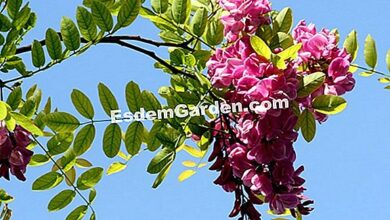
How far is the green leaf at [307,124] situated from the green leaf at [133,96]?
255 millimetres

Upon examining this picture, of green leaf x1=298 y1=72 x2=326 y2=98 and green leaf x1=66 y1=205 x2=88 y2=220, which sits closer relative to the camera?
green leaf x1=298 y1=72 x2=326 y2=98

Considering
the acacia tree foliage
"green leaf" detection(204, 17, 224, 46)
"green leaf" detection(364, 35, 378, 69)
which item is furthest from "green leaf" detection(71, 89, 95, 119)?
"green leaf" detection(364, 35, 378, 69)

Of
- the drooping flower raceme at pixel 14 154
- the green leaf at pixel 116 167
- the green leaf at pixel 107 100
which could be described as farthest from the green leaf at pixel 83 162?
the green leaf at pixel 107 100

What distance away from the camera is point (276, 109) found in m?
1.06

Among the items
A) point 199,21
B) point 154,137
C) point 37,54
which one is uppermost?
point 199,21

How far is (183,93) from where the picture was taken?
1.14m

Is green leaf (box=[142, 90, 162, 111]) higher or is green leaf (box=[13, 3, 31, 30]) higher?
green leaf (box=[13, 3, 31, 30])

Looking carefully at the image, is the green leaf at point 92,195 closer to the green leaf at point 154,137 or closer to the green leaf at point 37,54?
the green leaf at point 154,137

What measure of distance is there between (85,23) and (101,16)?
26mm

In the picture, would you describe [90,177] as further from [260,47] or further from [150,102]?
[260,47]

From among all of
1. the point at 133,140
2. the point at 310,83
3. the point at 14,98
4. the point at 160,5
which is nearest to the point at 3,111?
the point at 14,98

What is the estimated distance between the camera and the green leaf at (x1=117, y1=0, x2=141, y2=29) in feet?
3.51

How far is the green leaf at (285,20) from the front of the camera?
3.86ft

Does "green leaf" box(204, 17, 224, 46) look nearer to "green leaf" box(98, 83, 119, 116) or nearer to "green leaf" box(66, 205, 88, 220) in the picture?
"green leaf" box(98, 83, 119, 116)
